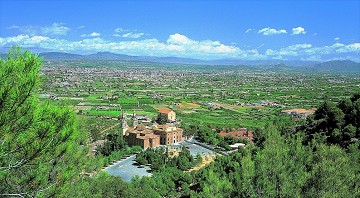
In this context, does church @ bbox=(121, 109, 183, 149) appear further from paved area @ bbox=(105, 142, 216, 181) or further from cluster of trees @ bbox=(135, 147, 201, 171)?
cluster of trees @ bbox=(135, 147, 201, 171)

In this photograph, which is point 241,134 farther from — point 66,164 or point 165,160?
point 66,164

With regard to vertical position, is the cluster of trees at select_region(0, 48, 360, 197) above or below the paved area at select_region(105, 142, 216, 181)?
above

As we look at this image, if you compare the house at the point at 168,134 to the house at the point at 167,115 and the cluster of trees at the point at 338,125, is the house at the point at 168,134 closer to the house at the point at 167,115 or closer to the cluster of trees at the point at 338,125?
the house at the point at 167,115

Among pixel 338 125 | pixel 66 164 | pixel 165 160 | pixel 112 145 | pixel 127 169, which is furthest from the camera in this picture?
pixel 112 145

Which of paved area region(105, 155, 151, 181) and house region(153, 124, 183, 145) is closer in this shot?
paved area region(105, 155, 151, 181)

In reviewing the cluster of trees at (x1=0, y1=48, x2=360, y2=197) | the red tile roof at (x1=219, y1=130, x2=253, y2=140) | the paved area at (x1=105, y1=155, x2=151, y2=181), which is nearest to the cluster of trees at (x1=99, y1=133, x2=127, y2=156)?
the paved area at (x1=105, y1=155, x2=151, y2=181)

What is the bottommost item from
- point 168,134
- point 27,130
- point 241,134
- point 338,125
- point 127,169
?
point 127,169

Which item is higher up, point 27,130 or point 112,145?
point 27,130

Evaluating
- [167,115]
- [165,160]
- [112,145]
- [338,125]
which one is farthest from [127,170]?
[167,115]
